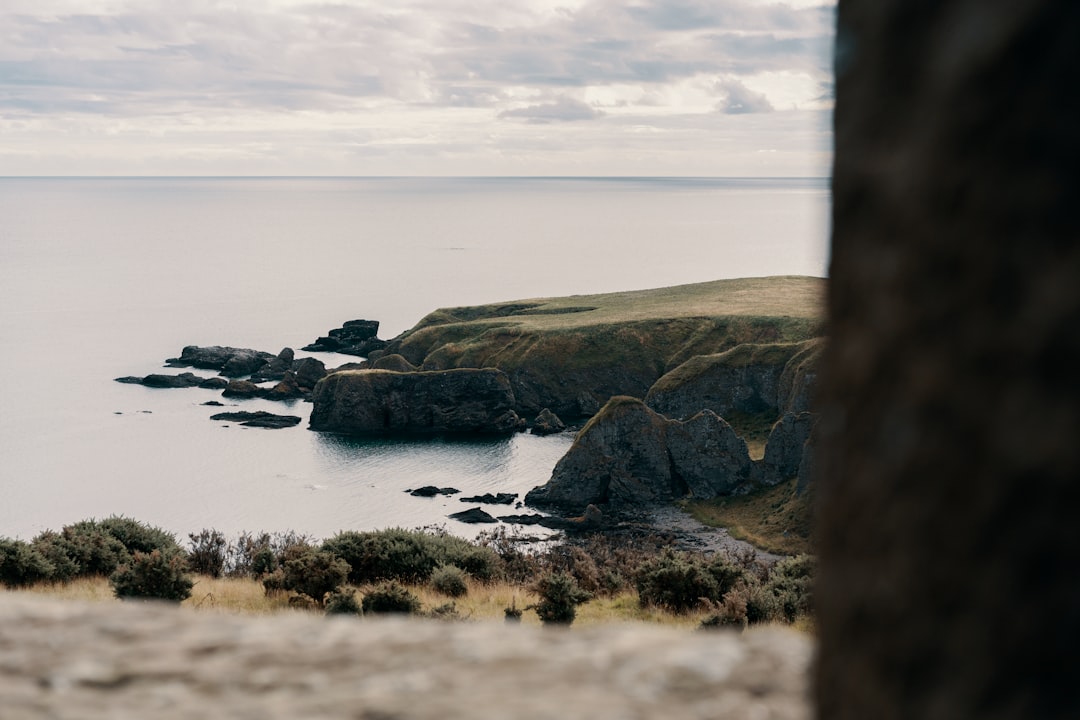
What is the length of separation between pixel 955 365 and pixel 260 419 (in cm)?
12663

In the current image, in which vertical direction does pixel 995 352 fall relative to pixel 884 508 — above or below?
above

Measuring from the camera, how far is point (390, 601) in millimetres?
17781

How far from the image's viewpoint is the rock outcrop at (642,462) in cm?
8838

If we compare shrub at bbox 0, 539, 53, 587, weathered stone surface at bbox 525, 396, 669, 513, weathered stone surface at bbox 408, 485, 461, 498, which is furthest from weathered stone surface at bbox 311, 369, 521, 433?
shrub at bbox 0, 539, 53, 587

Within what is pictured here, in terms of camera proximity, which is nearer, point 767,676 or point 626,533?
point 767,676

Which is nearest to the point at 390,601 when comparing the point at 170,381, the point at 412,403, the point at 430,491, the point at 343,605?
the point at 343,605

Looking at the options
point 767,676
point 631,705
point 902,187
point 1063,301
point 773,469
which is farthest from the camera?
point 773,469

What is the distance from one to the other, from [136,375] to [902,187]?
15703 centimetres

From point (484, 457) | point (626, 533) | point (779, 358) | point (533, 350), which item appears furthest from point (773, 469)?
point (533, 350)

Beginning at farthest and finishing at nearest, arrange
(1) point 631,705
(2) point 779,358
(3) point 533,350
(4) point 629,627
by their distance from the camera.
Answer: (3) point 533,350, (2) point 779,358, (4) point 629,627, (1) point 631,705

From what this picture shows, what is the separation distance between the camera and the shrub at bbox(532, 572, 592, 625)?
17891 millimetres

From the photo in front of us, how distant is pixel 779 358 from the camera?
110 metres

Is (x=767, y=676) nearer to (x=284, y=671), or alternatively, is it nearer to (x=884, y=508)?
(x=884, y=508)

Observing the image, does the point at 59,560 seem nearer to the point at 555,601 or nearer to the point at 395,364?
the point at 555,601
